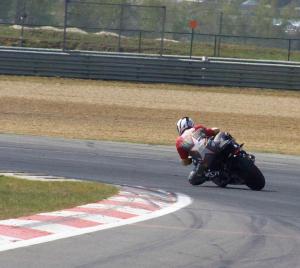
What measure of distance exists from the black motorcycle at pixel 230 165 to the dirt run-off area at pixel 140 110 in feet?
23.9

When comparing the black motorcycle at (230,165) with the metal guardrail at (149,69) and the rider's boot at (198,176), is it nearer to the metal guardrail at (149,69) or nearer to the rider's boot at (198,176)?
the rider's boot at (198,176)

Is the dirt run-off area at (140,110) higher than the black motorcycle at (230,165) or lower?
lower

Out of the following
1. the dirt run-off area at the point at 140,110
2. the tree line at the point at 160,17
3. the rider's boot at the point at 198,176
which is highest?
the tree line at the point at 160,17

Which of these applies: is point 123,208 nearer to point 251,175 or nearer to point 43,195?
point 43,195

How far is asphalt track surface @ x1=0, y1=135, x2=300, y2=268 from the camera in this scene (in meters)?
8.91

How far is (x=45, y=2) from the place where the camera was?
61312mm

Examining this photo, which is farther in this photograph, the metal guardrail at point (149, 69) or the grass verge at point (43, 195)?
the metal guardrail at point (149, 69)

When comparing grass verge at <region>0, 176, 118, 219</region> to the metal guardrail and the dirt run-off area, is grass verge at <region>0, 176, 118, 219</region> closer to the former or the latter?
the dirt run-off area

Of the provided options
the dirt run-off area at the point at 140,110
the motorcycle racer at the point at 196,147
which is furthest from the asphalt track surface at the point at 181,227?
the dirt run-off area at the point at 140,110

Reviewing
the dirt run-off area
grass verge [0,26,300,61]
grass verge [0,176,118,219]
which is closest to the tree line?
grass verge [0,26,300,61]

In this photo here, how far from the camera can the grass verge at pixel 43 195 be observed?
11539 millimetres

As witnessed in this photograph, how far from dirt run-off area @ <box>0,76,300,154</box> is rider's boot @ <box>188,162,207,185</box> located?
23.8 feet

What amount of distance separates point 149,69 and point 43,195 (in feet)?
91.7

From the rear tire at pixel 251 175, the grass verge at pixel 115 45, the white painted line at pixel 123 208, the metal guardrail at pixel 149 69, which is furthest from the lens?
the grass verge at pixel 115 45
